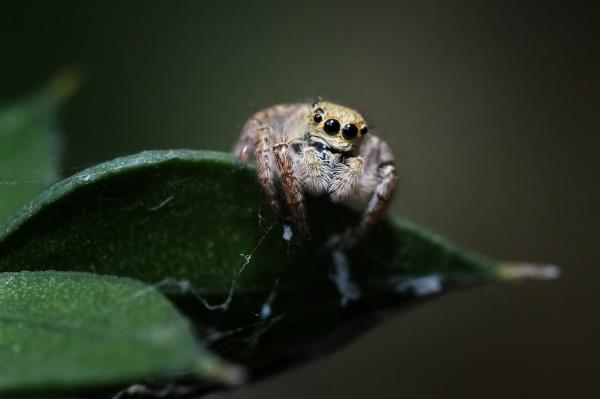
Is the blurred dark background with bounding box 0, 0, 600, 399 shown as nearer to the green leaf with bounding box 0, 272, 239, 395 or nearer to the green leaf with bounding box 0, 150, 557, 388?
the green leaf with bounding box 0, 150, 557, 388

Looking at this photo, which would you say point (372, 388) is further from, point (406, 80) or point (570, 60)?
point (570, 60)

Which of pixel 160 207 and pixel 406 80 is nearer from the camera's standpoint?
pixel 160 207

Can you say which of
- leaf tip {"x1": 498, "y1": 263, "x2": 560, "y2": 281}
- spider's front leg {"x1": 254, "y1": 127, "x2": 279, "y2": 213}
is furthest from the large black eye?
leaf tip {"x1": 498, "y1": 263, "x2": 560, "y2": 281}

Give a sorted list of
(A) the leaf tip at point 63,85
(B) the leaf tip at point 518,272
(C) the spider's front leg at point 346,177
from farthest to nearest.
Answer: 1. (A) the leaf tip at point 63,85
2. (C) the spider's front leg at point 346,177
3. (B) the leaf tip at point 518,272

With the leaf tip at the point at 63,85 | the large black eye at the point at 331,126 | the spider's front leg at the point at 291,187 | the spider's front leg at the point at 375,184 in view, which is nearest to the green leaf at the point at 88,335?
the spider's front leg at the point at 291,187

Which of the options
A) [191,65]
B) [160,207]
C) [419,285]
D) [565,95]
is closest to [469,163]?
[565,95]

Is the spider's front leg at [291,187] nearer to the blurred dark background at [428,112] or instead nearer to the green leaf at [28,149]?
the green leaf at [28,149]
